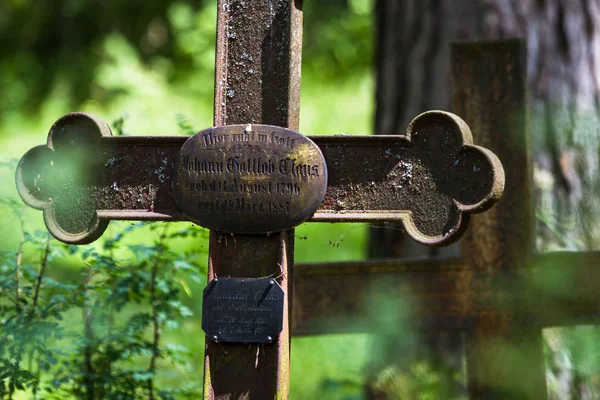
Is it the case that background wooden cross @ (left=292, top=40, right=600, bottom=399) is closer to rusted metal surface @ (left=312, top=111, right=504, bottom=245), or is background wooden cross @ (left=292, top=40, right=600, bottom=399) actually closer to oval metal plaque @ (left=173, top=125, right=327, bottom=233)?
rusted metal surface @ (left=312, top=111, right=504, bottom=245)

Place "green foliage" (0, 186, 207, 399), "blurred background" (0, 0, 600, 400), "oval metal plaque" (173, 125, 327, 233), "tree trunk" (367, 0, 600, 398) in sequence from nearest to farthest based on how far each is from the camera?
"oval metal plaque" (173, 125, 327, 233), "green foliage" (0, 186, 207, 399), "blurred background" (0, 0, 600, 400), "tree trunk" (367, 0, 600, 398)

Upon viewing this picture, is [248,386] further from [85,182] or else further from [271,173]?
[85,182]

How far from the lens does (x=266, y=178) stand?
6.15 ft

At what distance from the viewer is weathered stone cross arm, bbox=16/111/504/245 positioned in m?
1.88

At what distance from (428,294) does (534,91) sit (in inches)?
44.6

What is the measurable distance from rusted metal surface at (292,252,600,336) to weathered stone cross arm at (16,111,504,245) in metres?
0.64

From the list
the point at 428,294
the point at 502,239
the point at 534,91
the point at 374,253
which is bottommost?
the point at 428,294

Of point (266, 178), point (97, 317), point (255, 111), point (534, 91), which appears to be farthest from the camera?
point (534, 91)

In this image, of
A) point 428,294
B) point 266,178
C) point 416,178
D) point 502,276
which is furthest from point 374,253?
point 266,178

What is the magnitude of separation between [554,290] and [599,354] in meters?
0.29

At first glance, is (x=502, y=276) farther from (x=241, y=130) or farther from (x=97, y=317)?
(x=97, y=317)

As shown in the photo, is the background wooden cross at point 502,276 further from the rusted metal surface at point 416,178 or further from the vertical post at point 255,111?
the vertical post at point 255,111

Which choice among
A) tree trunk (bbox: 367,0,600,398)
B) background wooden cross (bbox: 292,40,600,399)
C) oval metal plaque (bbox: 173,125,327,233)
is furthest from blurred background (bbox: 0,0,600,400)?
background wooden cross (bbox: 292,40,600,399)

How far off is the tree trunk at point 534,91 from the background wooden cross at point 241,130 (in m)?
1.09
